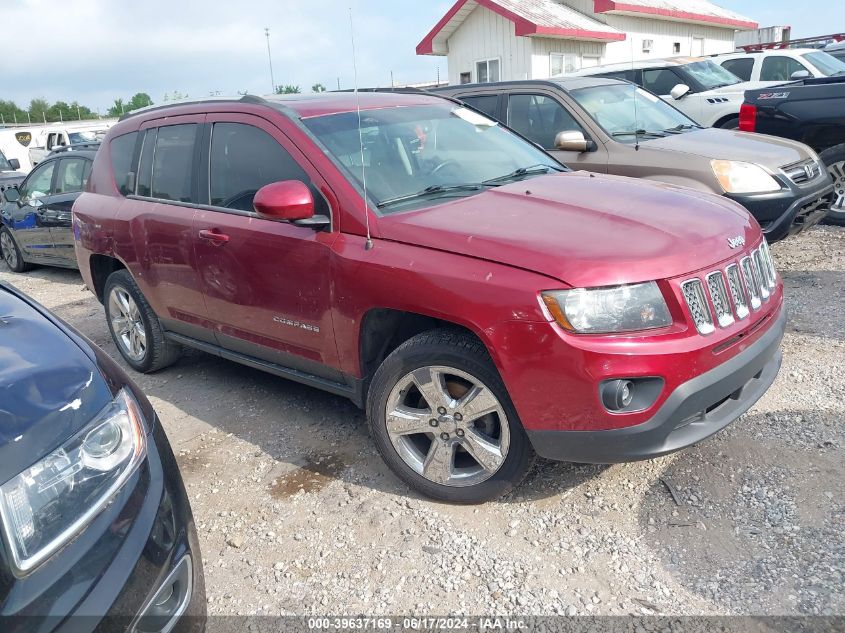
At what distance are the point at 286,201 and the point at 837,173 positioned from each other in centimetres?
631

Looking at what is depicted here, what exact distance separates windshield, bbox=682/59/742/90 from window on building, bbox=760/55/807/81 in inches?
34.3

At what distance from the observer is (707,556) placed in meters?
2.69

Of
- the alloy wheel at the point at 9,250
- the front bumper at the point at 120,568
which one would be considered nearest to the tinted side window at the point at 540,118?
the front bumper at the point at 120,568

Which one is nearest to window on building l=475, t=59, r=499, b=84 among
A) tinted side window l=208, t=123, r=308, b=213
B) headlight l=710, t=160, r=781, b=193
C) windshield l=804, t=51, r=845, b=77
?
windshield l=804, t=51, r=845, b=77

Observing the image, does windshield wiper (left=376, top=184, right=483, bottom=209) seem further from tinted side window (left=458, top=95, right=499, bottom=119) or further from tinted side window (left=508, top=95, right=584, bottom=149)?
tinted side window (left=458, top=95, right=499, bottom=119)

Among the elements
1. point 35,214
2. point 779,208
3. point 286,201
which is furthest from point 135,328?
point 35,214

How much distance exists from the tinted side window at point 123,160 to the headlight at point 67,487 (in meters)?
3.15

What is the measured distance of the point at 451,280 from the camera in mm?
2805

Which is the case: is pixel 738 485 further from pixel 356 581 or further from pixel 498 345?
pixel 356 581

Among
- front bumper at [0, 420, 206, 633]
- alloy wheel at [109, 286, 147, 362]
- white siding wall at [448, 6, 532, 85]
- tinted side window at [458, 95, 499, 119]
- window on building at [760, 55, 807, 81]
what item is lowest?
alloy wheel at [109, 286, 147, 362]

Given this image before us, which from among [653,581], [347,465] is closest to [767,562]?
[653,581]

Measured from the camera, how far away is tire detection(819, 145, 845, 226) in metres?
7.03

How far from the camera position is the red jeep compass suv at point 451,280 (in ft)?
8.54

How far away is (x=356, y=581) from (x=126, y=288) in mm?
3027
